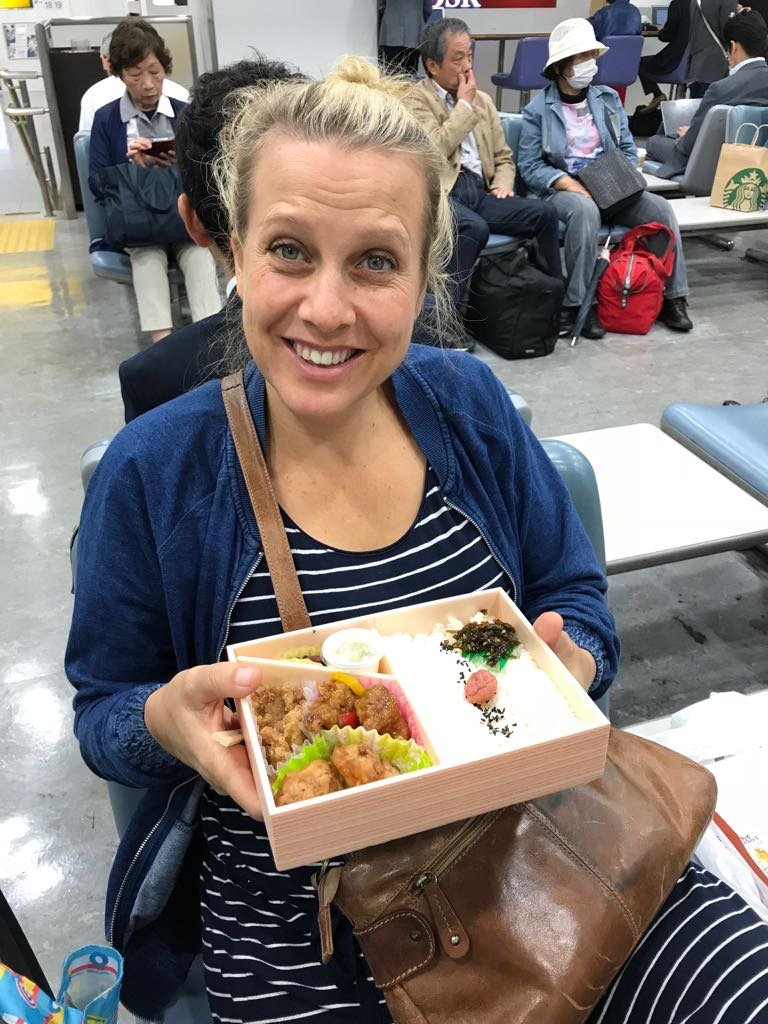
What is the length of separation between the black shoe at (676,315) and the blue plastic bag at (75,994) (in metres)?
4.85

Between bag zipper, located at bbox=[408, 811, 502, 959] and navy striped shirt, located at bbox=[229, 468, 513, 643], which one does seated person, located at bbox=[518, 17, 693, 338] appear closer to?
navy striped shirt, located at bbox=[229, 468, 513, 643]

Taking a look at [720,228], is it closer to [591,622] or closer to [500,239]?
[500,239]

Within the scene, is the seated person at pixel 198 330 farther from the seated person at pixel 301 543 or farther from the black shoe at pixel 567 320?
the black shoe at pixel 567 320

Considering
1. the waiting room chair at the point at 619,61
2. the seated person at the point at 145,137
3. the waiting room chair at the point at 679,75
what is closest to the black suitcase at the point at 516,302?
the seated person at the point at 145,137

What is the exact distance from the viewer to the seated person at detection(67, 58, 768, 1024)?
40.8 inches

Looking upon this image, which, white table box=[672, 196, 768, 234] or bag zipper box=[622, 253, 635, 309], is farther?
white table box=[672, 196, 768, 234]

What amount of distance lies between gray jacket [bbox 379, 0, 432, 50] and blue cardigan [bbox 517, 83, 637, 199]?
3.01 meters

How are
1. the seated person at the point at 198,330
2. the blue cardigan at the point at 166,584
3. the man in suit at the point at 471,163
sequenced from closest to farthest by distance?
the blue cardigan at the point at 166,584, the seated person at the point at 198,330, the man in suit at the point at 471,163

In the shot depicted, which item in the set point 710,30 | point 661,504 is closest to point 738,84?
point 710,30

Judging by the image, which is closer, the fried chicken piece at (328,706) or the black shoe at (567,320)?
the fried chicken piece at (328,706)

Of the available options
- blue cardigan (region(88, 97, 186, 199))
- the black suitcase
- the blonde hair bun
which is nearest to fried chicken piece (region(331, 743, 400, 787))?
the blonde hair bun

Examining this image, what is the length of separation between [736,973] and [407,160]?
3.71ft

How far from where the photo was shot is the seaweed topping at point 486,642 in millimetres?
1051

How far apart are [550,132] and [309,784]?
5.05 metres
